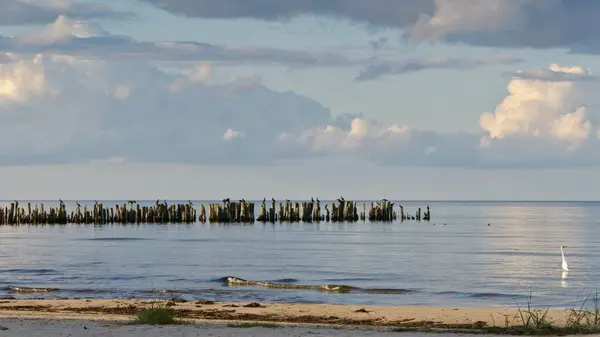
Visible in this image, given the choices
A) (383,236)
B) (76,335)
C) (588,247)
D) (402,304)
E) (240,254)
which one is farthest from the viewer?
(383,236)

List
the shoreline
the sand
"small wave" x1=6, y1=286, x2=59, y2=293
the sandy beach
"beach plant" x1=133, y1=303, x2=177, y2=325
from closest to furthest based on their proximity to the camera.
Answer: the sand → the sandy beach → "beach plant" x1=133, y1=303, x2=177, y2=325 → the shoreline → "small wave" x1=6, y1=286, x2=59, y2=293

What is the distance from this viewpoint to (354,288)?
35750 mm

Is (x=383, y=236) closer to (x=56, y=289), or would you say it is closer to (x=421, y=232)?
(x=421, y=232)

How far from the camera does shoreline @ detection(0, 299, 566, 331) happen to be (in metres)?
22.8

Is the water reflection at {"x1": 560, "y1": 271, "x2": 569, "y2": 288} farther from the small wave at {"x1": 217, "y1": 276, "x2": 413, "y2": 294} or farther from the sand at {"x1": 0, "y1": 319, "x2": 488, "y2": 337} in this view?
the sand at {"x1": 0, "y1": 319, "x2": 488, "y2": 337}

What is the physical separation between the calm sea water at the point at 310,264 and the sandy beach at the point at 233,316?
389cm

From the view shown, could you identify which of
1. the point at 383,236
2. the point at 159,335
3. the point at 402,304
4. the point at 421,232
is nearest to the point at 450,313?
the point at 402,304

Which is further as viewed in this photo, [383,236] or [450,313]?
[383,236]

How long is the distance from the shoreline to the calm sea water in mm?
3689

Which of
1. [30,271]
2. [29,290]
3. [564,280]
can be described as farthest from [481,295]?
[30,271]

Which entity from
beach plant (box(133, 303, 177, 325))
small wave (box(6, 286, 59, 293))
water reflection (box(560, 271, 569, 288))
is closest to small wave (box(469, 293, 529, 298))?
water reflection (box(560, 271, 569, 288))

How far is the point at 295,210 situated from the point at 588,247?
3904cm

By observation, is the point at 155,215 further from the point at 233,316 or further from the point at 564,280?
the point at 233,316

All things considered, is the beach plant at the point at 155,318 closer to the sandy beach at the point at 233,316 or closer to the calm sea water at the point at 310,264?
the sandy beach at the point at 233,316
